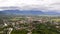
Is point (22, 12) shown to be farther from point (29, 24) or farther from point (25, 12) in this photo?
point (29, 24)

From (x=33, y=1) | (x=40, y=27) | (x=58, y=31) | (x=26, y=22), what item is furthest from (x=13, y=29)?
(x=58, y=31)

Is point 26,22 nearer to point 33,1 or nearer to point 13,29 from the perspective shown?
point 13,29

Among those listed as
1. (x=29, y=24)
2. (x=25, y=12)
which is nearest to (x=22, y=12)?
(x=25, y=12)

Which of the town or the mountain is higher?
the mountain

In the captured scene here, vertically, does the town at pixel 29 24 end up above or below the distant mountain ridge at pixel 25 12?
below

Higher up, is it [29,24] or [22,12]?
[22,12]

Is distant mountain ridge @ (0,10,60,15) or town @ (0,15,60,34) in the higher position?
distant mountain ridge @ (0,10,60,15)

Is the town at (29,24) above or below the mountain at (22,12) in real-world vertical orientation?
below

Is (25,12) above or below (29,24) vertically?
above
